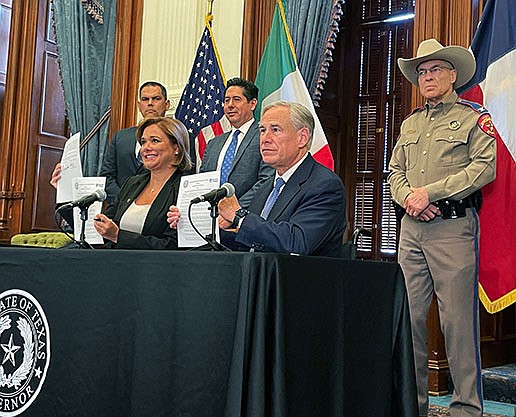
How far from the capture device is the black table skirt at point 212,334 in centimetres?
168

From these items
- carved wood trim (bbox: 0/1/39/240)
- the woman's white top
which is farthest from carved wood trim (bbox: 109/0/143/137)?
the woman's white top

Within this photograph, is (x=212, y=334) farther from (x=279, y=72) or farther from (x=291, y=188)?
(x=279, y=72)

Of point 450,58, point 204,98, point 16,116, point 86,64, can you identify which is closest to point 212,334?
point 450,58

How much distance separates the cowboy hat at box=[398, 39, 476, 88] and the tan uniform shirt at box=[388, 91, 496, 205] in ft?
0.46

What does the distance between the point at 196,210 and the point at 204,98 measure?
269 cm

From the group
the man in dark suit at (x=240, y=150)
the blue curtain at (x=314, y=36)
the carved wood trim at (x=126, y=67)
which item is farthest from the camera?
the carved wood trim at (x=126, y=67)

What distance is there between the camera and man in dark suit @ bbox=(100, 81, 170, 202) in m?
4.04

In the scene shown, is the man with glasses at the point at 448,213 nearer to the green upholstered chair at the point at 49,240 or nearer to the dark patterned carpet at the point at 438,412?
the dark patterned carpet at the point at 438,412

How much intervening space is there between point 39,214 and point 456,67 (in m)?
3.93

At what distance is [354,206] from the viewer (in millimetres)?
5688

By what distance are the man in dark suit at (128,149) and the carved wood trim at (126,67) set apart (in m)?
1.35

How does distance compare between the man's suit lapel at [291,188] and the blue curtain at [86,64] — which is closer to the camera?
the man's suit lapel at [291,188]

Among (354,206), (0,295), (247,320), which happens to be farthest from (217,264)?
(354,206)

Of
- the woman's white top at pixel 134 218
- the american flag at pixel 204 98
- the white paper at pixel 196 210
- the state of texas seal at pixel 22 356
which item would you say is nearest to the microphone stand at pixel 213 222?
the white paper at pixel 196 210
